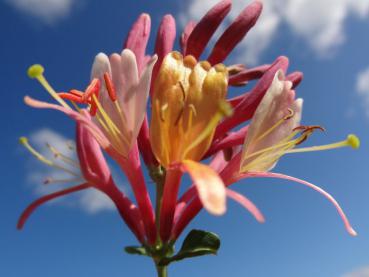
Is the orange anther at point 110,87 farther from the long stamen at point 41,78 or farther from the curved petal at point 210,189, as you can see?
the curved petal at point 210,189

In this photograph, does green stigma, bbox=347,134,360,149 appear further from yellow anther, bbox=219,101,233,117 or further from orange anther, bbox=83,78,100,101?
orange anther, bbox=83,78,100,101

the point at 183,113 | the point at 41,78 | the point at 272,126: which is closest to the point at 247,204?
the point at 183,113

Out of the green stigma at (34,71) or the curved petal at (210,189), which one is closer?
the curved petal at (210,189)

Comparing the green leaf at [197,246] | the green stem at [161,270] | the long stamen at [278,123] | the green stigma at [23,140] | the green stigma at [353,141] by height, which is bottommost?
the green stem at [161,270]

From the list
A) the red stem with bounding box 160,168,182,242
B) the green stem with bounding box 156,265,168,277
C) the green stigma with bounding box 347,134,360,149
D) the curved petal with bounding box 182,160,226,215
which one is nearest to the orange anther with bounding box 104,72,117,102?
the red stem with bounding box 160,168,182,242

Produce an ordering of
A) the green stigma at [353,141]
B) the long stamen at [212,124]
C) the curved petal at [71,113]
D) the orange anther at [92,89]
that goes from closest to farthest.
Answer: the long stamen at [212,124] → the curved petal at [71,113] → the orange anther at [92,89] → the green stigma at [353,141]

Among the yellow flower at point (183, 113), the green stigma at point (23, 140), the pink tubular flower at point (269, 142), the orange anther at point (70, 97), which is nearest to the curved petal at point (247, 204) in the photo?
the yellow flower at point (183, 113)

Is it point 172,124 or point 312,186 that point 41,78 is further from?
point 312,186

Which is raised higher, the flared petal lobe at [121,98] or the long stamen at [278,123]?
the flared petal lobe at [121,98]

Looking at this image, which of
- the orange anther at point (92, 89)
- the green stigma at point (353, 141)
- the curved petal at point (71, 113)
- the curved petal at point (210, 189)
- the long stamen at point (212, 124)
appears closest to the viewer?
the curved petal at point (210, 189)
